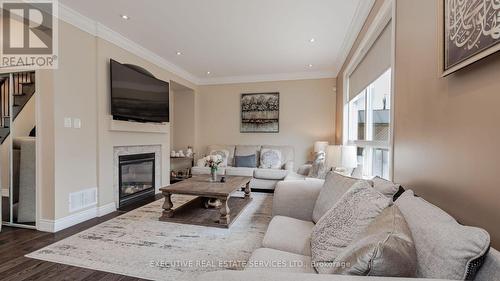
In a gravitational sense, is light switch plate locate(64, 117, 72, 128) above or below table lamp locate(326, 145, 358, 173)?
above

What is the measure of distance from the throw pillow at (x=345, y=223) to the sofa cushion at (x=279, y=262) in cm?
7

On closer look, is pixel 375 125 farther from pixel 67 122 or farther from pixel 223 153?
pixel 67 122

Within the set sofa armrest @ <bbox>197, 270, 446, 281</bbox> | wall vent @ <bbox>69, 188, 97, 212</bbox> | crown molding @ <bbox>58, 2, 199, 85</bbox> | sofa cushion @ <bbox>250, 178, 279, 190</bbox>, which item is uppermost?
crown molding @ <bbox>58, 2, 199, 85</bbox>

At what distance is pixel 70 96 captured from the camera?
108 inches

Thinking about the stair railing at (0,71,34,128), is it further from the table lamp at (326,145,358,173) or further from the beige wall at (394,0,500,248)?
the beige wall at (394,0,500,248)

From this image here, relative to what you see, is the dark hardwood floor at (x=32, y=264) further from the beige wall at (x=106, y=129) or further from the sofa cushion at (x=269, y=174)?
the sofa cushion at (x=269, y=174)

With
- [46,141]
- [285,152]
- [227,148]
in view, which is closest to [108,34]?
[46,141]

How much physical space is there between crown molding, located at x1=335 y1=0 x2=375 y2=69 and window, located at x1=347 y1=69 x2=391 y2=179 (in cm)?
76

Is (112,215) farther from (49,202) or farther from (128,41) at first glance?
(128,41)

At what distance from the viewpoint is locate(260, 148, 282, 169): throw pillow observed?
491 cm

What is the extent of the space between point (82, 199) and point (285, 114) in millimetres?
4150

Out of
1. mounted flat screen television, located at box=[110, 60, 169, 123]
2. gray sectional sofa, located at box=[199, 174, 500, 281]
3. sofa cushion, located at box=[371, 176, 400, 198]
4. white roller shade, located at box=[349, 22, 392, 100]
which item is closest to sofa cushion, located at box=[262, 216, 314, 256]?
gray sectional sofa, located at box=[199, 174, 500, 281]

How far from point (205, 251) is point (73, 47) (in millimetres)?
2866

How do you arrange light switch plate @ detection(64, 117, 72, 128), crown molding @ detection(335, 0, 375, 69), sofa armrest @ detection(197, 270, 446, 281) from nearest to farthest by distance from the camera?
1. sofa armrest @ detection(197, 270, 446, 281)
2. crown molding @ detection(335, 0, 375, 69)
3. light switch plate @ detection(64, 117, 72, 128)
